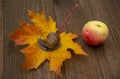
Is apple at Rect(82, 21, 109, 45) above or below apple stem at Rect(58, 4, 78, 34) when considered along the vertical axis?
below

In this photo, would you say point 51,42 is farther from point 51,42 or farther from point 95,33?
point 95,33

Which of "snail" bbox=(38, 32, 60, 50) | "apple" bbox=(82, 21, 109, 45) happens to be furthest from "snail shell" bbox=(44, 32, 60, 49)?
"apple" bbox=(82, 21, 109, 45)

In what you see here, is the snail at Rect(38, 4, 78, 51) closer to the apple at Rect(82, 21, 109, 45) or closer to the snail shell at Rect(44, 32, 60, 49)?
the snail shell at Rect(44, 32, 60, 49)

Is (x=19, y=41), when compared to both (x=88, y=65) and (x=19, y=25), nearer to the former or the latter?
(x=19, y=25)

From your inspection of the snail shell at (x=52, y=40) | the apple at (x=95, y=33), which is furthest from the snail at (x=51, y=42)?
the apple at (x=95, y=33)

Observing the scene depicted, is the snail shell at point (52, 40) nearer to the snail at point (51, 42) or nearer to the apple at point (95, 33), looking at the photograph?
the snail at point (51, 42)

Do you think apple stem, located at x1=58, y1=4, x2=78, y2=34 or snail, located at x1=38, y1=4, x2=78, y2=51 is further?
apple stem, located at x1=58, y1=4, x2=78, y2=34

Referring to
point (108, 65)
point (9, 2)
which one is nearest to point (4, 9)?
point (9, 2)
